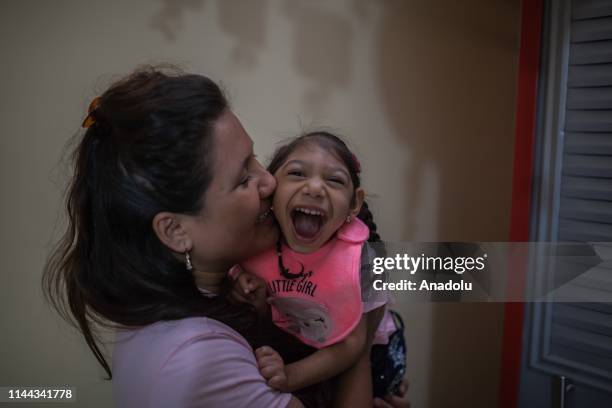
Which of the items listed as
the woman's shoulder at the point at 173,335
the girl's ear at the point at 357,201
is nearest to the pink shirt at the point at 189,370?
the woman's shoulder at the point at 173,335

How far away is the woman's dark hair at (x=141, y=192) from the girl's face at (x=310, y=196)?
6.7 inches

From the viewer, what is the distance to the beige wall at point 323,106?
0.80 meters

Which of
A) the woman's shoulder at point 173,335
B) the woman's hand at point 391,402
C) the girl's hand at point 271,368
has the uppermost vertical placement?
the woman's shoulder at point 173,335

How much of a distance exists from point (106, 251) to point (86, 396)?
350 mm

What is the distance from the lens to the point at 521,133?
104 cm

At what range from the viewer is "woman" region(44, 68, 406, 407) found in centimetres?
60

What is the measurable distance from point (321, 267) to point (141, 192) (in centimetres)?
34

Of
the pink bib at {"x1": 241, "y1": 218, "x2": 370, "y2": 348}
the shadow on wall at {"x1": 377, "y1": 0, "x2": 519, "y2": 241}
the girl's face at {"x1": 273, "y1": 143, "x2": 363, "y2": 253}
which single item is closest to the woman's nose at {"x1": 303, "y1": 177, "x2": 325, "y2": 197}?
the girl's face at {"x1": 273, "y1": 143, "x2": 363, "y2": 253}

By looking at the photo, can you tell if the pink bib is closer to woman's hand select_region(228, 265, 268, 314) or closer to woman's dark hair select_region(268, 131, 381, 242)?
woman's hand select_region(228, 265, 268, 314)

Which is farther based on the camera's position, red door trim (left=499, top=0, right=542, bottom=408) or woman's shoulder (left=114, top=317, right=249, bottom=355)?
red door trim (left=499, top=0, right=542, bottom=408)

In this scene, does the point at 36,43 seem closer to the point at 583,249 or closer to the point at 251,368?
the point at 251,368

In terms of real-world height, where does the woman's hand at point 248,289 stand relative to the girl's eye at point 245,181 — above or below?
below

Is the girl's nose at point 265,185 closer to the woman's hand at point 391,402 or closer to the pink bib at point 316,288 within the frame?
the pink bib at point 316,288

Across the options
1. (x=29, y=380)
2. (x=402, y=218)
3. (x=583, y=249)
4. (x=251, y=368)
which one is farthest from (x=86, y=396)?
(x=583, y=249)
